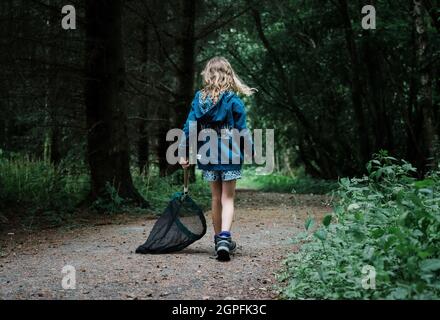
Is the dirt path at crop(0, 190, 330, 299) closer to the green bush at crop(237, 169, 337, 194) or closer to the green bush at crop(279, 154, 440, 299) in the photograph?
the green bush at crop(279, 154, 440, 299)

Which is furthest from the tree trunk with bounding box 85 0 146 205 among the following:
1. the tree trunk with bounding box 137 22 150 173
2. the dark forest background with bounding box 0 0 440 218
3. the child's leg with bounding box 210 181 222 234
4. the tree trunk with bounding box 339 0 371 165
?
the tree trunk with bounding box 339 0 371 165

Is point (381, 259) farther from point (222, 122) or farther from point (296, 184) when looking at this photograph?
point (296, 184)

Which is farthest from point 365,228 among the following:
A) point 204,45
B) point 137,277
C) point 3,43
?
point 204,45

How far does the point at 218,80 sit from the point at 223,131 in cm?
56

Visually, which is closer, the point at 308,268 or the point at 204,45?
the point at 308,268

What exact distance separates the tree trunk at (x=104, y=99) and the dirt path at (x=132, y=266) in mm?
1764

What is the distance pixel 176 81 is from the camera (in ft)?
49.3

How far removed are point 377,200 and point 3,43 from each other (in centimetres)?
579

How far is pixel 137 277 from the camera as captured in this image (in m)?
4.92

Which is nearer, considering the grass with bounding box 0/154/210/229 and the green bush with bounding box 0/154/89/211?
the grass with bounding box 0/154/210/229

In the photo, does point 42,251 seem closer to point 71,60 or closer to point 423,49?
point 71,60

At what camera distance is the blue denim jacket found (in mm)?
5875

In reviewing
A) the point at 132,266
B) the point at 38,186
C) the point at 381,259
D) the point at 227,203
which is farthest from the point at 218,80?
the point at 38,186

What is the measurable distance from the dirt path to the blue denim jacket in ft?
3.33
